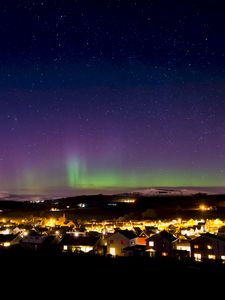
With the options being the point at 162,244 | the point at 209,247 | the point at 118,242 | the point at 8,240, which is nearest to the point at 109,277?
the point at 209,247

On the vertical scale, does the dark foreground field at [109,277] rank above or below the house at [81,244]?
below

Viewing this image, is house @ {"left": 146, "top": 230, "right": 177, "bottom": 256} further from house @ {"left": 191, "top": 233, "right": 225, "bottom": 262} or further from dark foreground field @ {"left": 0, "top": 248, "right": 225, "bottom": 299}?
dark foreground field @ {"left": 0, "top": 248, "right": 225, "bottom": 299}

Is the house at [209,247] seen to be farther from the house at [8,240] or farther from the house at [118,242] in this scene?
the house at [8,240]

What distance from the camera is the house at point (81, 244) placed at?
3000 centimetres

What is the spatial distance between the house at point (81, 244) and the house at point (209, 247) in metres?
9.24

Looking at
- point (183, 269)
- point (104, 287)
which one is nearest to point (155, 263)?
point (183, 269)

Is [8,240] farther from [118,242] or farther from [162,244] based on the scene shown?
[162,244]

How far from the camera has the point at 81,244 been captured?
30.5 m

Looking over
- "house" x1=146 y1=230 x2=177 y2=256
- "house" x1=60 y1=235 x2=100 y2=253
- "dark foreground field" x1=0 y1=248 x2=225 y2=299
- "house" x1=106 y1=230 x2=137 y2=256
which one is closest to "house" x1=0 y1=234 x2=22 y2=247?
"house" x1=60 y1=235 x2=100 y2=253

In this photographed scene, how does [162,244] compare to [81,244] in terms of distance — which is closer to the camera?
[162,244]

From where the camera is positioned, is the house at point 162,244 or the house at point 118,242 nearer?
the house at point 162,244

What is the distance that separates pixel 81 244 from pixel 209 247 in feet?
39.6

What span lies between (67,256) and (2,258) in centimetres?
401

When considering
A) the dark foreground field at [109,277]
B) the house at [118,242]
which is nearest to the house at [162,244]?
the house at [118,242]
